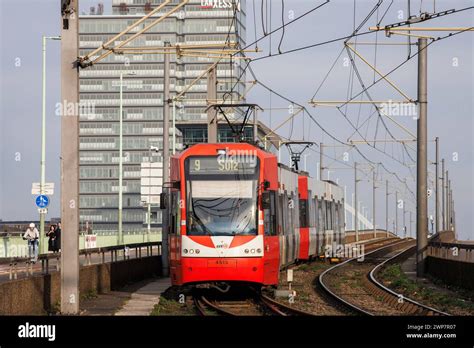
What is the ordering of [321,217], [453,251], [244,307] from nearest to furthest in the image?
1. [244,307]
2. [453,251]
3. [321,217]

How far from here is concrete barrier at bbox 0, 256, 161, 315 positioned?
18.7 meters

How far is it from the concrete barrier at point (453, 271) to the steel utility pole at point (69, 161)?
11.9m

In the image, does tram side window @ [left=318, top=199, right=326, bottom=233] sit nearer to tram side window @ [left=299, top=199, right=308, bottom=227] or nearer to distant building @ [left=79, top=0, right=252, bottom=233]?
tram side window @ [left=299, top=199, right=308, bottom=227]

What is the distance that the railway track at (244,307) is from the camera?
21.8 meters

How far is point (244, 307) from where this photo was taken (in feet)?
78.6

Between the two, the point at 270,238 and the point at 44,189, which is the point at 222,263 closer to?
the point at 270,238

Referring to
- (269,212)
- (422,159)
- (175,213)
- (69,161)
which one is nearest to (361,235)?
(422,159)

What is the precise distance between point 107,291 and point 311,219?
1302 cm

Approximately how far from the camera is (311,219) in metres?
39.9

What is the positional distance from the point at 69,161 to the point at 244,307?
6207 millimetres

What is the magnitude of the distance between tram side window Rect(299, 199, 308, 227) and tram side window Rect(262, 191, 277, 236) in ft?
35.8
